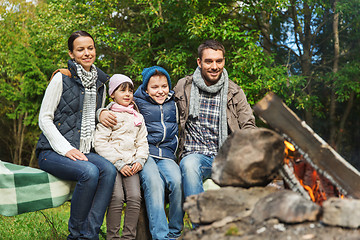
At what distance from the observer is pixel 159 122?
10.8 ft

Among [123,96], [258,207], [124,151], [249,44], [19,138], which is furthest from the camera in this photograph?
[19,138]

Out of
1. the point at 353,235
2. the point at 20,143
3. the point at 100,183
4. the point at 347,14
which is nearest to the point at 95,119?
the point at 100,183

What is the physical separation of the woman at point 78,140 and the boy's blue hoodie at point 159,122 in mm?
414

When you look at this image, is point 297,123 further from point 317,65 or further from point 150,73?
point 317,65

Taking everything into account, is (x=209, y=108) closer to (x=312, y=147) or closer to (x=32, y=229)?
(x=312, y=147)

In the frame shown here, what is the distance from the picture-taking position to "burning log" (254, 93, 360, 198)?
2152mm

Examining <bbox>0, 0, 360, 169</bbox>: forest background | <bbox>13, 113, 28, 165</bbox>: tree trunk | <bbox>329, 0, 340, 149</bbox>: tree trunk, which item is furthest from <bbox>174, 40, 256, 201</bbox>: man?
<bbox>13, 113, 28, 165</bbox>: tree trunk

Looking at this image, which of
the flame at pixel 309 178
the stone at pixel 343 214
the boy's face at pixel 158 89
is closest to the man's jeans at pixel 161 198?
the boy's face at pixel 158 89

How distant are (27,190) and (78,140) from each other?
56 cm

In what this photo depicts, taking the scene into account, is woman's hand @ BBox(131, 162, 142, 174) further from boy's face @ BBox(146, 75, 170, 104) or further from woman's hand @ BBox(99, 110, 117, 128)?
boy's face @ BBox(146, 75, 170, 104)

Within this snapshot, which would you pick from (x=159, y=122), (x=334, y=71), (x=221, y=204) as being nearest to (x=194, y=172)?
(x=159, y=122)

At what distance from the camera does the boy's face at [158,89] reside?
3.33 meters

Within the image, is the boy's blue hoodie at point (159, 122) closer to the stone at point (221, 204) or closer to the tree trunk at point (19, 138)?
the stone at point (221, 204)

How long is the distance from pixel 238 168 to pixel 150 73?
1.47 metres
